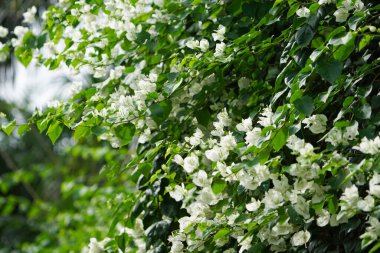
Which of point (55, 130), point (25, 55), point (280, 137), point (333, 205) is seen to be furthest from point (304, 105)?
point (25, 55)

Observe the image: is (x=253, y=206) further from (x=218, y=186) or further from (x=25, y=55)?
(x=25, y=55)

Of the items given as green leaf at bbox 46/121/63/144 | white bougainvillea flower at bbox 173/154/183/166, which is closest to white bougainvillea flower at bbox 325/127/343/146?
white bougainvillea flower at bbox 173/154/183/166

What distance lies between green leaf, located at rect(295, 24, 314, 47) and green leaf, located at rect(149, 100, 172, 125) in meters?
0.33

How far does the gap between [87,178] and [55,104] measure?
11.6 feet

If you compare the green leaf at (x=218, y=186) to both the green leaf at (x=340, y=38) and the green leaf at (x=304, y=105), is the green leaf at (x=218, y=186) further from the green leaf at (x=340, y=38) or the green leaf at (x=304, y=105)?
the green leaf at (x=340, y=38)

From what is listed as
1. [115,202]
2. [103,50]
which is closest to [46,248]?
[115,202]

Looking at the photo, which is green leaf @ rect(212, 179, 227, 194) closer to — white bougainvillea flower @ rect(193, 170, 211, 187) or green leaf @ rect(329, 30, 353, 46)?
white bougainvillea flower @ rect(193, 170, 211, 187)

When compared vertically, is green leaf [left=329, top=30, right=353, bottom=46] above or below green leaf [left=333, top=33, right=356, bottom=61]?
above

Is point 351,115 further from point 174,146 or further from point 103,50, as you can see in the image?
point 103,50

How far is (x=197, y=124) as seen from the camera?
65.1 inches

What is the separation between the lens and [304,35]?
1.27m

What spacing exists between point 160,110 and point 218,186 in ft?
0.73

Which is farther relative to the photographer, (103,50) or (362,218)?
(103,50)

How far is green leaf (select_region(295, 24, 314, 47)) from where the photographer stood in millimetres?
1260
